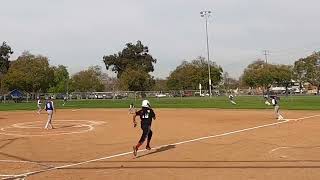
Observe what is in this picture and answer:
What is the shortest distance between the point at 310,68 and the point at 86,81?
2404 inches

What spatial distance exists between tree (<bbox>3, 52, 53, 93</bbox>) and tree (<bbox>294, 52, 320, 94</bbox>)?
64503 mm

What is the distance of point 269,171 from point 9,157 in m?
8.77

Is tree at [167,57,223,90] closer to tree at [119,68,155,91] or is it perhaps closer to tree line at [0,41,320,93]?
tree line at [0,41,320,93]

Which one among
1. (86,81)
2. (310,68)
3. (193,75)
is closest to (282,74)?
(310,68)

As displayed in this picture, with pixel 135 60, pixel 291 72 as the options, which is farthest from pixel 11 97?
pixel 291 72

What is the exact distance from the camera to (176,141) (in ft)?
63.8

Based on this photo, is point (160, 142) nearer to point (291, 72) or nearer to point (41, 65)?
point (41, 65)

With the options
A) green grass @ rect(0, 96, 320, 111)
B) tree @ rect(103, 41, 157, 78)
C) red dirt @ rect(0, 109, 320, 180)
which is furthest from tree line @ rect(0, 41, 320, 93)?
red dirt @ rect(0, 109, 320, 180)

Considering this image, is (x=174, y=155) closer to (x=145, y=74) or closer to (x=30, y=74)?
(x=30, y=74)

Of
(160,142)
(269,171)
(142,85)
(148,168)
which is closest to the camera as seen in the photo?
(269,171)

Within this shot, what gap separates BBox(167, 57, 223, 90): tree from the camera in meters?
126

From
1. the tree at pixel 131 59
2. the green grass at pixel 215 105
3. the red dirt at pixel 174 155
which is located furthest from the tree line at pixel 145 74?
the red dirt at pixel 174 155

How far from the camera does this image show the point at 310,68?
120438 mm

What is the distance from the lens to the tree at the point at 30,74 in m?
97.9
